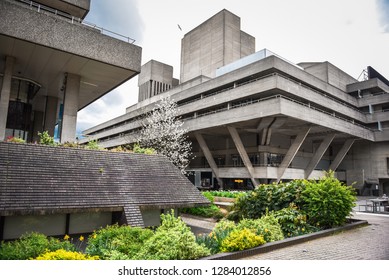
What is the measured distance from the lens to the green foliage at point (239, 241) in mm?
7723

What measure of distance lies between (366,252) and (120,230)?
7265 millimetres

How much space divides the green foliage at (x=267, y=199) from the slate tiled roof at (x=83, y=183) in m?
2.69

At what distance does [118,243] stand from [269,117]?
101 ft

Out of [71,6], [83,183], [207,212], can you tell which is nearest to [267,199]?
[207,212]

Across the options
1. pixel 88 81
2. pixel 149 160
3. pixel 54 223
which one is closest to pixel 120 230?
pixel 54 223

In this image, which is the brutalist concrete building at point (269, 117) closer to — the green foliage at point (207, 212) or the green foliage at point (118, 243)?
the green foliage at point (207, 212)

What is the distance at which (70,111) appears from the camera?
77.6ft

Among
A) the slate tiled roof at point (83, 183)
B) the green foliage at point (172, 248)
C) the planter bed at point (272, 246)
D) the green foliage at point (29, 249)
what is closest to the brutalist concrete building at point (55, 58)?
the slate tiled roof at point (83, 183)

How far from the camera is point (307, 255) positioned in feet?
25.3

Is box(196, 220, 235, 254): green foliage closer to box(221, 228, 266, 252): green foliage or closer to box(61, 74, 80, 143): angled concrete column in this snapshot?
box(221, 228, 266, 252): green foliage

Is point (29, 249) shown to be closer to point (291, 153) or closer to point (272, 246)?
point (272, 246)

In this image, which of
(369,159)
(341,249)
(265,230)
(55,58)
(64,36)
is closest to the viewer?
(341,249)

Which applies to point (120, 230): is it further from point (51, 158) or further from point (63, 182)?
→ point (51, 158)

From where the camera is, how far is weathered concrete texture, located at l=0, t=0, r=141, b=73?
724 inches
